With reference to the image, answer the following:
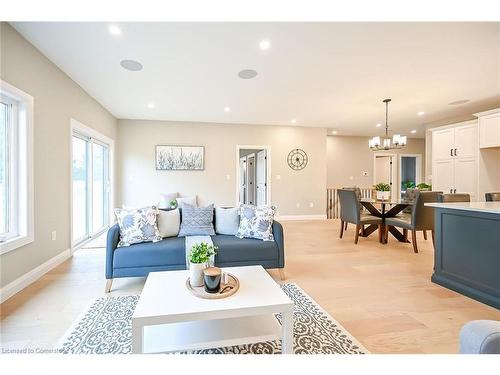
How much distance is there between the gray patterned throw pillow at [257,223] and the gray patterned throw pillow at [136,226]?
933mm

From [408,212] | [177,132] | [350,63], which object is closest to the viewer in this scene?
[350,63]

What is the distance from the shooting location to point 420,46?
2.75 metres

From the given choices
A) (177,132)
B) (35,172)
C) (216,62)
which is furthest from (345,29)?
(177,132)

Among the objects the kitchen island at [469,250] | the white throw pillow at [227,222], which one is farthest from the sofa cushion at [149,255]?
the kitchen island at [469,250]

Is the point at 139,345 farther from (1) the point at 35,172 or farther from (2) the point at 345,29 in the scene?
(2) the point at 345,29

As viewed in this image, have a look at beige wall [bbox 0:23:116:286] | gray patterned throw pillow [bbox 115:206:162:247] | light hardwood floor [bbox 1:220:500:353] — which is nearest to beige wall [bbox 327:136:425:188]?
light hardwood floor [bbox 1:220:500:353]

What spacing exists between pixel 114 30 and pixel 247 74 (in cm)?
167

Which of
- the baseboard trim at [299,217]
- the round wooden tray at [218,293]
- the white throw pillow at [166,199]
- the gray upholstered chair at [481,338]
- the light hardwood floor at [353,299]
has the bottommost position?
the light hardwood floor at [353,299]

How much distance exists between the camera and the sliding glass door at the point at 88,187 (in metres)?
4.24

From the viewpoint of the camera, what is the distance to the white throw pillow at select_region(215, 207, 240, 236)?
308 cm

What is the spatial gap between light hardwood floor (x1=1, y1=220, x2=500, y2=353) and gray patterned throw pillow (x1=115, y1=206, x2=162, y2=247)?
49 centimetres

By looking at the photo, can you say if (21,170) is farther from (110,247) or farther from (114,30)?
(114,30)

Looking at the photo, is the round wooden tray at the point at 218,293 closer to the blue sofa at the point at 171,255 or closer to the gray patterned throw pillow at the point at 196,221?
the blue sofa at the point at 171,255

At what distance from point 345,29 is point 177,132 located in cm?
494
